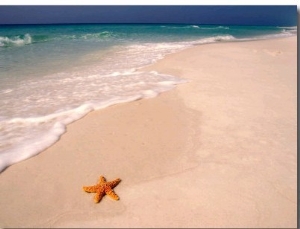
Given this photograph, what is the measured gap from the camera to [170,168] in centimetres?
314

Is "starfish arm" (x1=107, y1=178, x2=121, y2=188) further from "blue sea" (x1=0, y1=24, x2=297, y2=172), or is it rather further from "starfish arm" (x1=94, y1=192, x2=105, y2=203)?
"blue sea" (x1=0, y1=24, x2=297, y2=172)

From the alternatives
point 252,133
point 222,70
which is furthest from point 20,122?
point 222,70

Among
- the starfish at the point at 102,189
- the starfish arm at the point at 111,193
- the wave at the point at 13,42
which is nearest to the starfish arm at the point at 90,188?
the starfish at the point at 102,189

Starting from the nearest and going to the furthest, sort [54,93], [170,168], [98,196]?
[98,196], [170,168], [54,93]

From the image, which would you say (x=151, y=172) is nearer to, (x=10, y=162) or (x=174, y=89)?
(x=10, y=162)

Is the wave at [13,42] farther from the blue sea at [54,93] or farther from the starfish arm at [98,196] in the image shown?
the starfish arm at [98,196]

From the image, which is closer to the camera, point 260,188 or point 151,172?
point 260,188

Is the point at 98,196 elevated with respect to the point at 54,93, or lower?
lower

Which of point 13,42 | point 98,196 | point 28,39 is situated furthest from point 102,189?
→ point 28,39

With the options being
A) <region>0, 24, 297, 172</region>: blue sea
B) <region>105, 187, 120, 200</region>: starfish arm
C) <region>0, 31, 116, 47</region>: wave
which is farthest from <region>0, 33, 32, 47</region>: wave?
<region>105, 187, 120, 200</region>: starfish arm

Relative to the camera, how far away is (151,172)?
3086 millimetres

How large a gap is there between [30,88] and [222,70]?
5390mm

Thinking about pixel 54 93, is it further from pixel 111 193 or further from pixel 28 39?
pixel 28 39

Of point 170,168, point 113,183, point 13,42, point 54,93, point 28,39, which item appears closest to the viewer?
point 113,183
